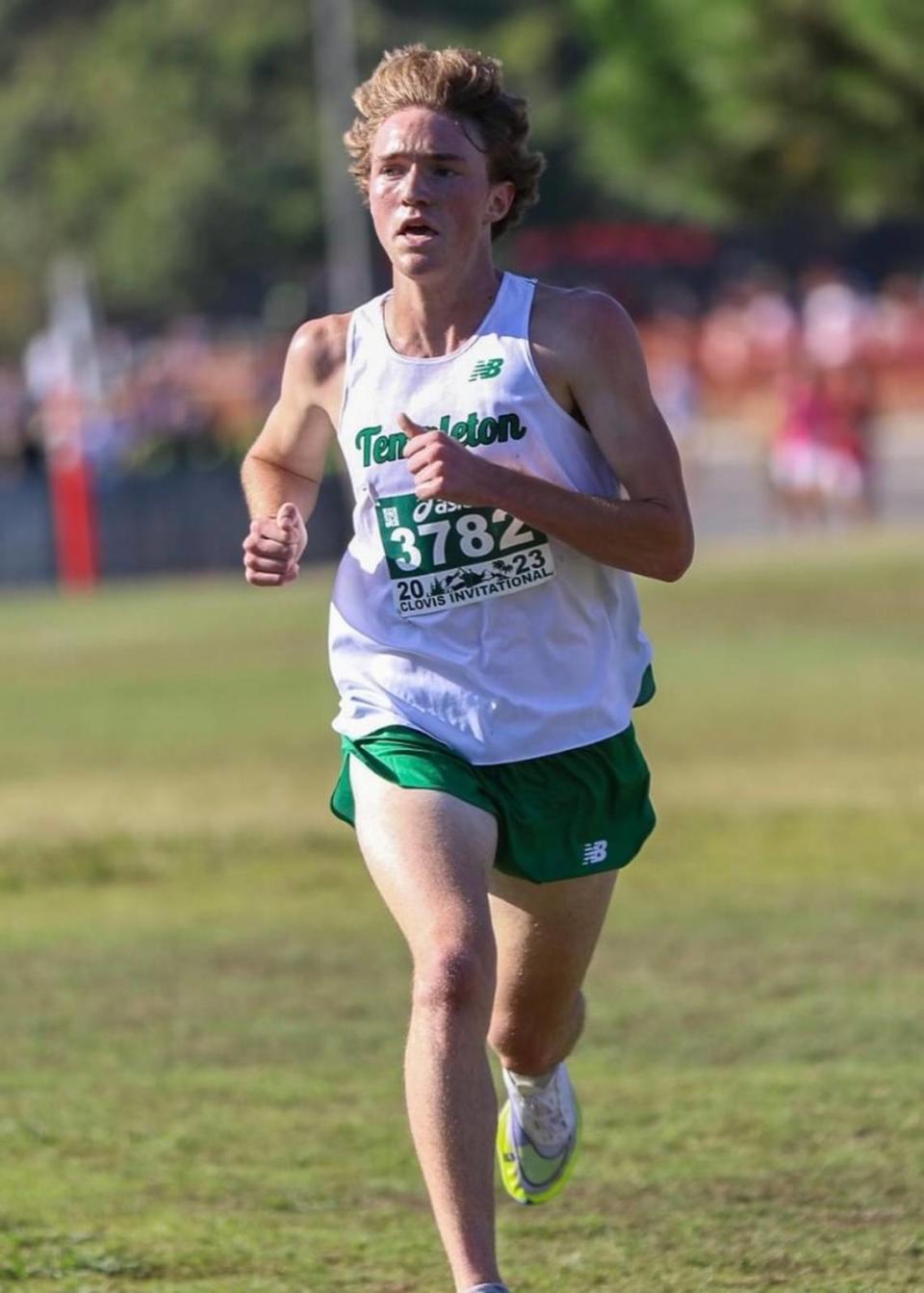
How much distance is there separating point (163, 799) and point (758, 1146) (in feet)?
27.0

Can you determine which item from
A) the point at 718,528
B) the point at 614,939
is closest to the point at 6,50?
the point at 718,528

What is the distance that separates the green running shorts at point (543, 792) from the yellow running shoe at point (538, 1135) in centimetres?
72

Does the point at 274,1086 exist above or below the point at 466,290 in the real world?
below

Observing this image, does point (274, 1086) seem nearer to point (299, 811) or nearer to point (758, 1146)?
point (758, 1146)

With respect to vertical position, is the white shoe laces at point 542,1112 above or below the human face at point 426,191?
below

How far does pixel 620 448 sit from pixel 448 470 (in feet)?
1.37

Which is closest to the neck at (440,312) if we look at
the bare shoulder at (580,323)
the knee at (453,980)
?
the bare shoulder at (580,323)

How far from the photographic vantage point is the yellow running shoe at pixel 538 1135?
5.49m

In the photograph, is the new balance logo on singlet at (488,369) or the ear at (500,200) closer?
the new balance logo on singlet at (488,369)

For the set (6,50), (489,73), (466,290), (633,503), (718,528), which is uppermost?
(6,50)

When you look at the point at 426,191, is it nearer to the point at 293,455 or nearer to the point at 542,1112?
the point at 293,455

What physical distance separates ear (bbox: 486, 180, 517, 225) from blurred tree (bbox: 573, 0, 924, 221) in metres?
12.5

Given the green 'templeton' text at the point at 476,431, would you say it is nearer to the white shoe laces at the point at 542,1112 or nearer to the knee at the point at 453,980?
the knee at the point at 453,980

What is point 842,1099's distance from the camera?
6652 mm
